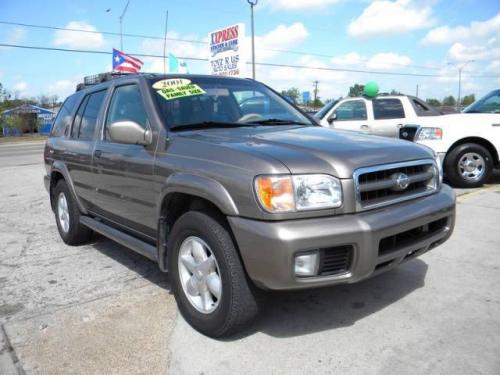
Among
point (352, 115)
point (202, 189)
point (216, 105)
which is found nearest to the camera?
point (202, 189)

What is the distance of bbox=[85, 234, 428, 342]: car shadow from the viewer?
2.96 m

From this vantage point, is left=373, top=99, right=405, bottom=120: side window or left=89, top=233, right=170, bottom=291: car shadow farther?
left=373, top=99, right=405, bottom=120: side window

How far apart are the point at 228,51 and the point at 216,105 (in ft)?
45.3

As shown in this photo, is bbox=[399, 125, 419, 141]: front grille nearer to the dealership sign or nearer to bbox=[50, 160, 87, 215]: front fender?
bbox=[50, 160, 87, 215]: front fender

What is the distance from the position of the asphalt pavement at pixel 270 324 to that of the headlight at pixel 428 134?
363 centimetres

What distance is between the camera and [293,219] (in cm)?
244

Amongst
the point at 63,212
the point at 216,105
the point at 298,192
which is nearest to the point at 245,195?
the point at 298,192

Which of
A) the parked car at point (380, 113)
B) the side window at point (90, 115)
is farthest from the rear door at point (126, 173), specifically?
the parked car at point (380, 113)

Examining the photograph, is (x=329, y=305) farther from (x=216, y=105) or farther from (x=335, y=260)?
(x=216, y=105)

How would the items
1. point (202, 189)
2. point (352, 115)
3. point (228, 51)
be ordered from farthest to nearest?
point (228, 51)
point (352, 115)
point (202, 189)

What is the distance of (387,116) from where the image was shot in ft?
30.4

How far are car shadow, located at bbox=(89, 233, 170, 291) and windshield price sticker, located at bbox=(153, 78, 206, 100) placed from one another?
1585 mm

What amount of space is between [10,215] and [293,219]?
583 cm

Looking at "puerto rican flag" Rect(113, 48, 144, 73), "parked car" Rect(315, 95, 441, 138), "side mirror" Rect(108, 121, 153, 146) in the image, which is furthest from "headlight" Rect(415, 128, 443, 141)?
"puerto rican flag" Rect(113, 48, 144, 73)
